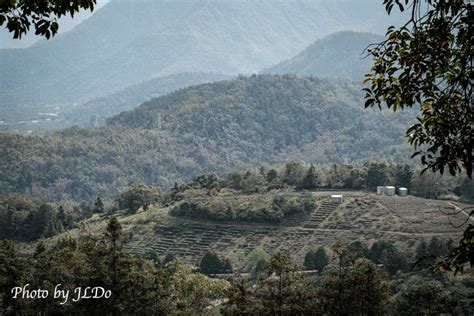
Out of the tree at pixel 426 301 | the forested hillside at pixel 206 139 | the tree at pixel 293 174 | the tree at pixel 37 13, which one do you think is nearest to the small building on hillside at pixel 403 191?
the tree at pixel 293 174

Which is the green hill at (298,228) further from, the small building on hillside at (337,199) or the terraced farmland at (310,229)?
the small building on hillside at (337,199)

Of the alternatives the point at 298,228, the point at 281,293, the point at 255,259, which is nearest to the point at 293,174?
the point at 298,228

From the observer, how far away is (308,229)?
61.0 meters

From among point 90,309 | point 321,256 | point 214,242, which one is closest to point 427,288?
point 90,309

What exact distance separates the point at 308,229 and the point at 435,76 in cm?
5637

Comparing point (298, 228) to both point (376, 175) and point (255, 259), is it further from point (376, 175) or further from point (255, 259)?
point (376, 175)

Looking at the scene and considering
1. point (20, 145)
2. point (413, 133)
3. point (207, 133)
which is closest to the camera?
point (413, 133)

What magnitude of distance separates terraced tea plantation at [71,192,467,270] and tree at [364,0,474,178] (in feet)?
163

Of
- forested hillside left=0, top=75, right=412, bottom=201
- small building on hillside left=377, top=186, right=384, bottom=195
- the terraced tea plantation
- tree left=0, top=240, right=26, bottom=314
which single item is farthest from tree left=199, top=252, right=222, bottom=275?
forested hillside left=0, top=75, right=412, bottom=201

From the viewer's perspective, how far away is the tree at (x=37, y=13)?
5129mm

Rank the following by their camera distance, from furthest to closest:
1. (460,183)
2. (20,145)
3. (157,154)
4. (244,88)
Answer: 1. (244,88)
2. (157,154)
3. (20,145)
4. (460,183)

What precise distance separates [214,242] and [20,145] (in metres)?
76.2

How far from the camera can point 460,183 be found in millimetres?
69062

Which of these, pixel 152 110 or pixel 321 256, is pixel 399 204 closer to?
pixel 321 256
